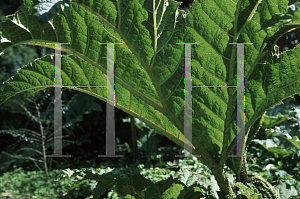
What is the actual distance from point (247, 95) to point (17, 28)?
83cm

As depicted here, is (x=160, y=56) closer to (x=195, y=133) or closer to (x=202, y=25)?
(x=202, y=25)

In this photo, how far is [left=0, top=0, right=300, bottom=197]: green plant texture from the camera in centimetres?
81

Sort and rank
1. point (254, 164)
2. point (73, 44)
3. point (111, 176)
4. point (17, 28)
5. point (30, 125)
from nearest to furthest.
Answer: point (17, 28) < point (73, 44) < point (111, 176) < point (254, 164) < point (30, 125)

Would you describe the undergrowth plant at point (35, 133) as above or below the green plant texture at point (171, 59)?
below

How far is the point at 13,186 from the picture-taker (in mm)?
3471

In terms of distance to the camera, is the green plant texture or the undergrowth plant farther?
the undergrowth plant

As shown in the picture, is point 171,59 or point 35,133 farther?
point 35,133

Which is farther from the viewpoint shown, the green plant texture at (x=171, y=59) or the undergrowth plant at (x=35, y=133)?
the undergrowth plant at (x=35, y=133)

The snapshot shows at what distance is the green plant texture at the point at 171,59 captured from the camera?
81 cm

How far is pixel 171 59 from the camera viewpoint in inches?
36.3

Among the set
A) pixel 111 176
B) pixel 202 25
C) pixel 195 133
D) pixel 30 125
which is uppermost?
pixel 202 25

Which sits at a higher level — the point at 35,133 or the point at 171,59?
the point at 171,59

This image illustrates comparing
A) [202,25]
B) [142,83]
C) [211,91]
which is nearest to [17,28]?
[142,83]

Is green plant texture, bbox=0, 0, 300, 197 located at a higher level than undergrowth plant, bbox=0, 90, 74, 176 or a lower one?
higher
